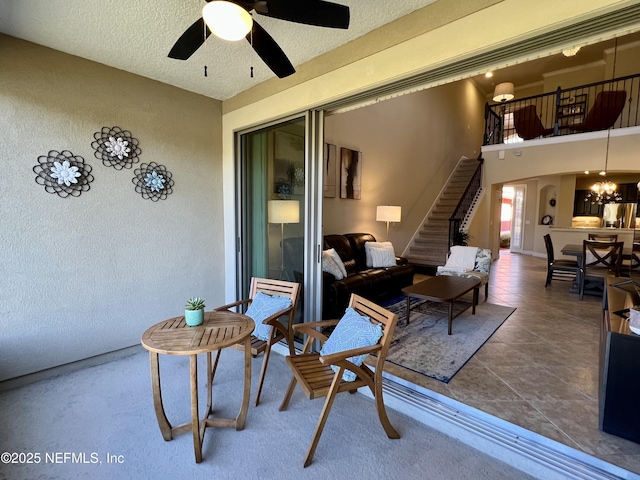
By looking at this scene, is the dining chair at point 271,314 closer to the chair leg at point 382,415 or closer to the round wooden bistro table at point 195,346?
the round wooden bistro table at point 195,346

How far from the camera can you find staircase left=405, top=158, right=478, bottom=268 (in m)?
6.86

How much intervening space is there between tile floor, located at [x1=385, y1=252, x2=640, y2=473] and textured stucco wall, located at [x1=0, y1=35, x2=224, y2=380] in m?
2.55

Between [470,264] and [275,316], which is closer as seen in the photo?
[275,316]

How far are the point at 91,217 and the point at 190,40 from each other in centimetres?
189

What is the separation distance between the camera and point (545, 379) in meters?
2.53

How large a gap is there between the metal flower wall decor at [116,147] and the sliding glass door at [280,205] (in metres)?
1.05

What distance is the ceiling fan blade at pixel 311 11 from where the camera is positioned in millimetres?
1459

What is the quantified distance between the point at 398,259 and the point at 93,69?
473 cm

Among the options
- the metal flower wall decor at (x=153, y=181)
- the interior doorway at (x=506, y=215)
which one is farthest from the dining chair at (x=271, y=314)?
the interior doorway at (x=506, y=215)

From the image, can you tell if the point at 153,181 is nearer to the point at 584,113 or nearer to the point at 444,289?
the point at 444,289

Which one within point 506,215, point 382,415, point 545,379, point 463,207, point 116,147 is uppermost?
point 116,147

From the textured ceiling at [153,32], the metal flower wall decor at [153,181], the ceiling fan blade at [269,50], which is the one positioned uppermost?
the textured ceiling at [153,32]

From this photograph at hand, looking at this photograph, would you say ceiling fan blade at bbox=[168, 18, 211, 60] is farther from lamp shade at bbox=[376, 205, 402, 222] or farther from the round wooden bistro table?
lamp shade at bbox=[376, 205, 402, 222]

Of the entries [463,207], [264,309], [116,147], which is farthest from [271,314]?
[463,207]
